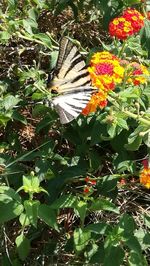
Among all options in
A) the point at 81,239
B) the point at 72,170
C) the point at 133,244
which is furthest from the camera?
the point at 72,170

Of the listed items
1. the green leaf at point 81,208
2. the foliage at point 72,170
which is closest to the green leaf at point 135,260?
the foliage at point 72,170

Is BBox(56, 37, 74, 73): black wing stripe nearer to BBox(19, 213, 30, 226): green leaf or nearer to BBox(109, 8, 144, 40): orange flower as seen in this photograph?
BBox(109, 8, 144, 40): orange flower

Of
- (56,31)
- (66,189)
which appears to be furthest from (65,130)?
(56,31)

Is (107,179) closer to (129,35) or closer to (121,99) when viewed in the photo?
(121,99)

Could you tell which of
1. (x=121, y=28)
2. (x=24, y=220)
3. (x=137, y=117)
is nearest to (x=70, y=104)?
(x=137, y=117)

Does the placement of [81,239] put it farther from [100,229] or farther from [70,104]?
[70,104]

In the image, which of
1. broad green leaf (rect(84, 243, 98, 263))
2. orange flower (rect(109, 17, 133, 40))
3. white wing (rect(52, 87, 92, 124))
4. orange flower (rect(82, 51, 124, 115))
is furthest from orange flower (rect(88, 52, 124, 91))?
broad green leaf (rect(84, 243, 98, 263))
